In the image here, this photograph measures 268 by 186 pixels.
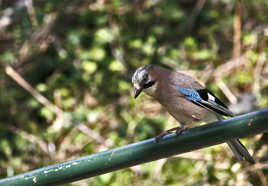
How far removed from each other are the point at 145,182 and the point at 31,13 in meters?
3.05

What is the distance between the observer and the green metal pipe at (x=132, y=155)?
2.13 meters

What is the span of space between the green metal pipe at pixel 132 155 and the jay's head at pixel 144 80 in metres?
1.14

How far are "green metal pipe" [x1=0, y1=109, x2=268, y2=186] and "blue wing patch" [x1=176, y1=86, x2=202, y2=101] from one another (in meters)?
1.33

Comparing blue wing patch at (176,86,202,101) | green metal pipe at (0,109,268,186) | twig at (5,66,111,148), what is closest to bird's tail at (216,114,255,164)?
blue wing patch at (176,86,202,101)

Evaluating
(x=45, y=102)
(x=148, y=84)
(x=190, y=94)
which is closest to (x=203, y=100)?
(x=190, y=94)

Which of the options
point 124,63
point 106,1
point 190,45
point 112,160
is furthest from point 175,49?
point 112,160

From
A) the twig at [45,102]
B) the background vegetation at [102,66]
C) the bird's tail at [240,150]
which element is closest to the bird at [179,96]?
the bird's tail at [240,150]

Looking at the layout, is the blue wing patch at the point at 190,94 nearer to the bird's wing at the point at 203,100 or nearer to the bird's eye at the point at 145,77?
the bird's wing at the point at 203,100

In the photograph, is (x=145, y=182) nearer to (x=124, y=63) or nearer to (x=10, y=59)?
(x=124, y=63)

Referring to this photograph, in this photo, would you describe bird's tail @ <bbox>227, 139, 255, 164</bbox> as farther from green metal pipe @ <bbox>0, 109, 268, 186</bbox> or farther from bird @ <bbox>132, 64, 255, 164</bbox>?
green metal pipe @ <bbox>0, 109, 268, 186</bbox>

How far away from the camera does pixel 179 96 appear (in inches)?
137

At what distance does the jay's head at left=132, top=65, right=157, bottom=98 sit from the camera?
3.31 m

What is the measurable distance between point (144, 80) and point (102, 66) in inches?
130

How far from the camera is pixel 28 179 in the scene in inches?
86.6
